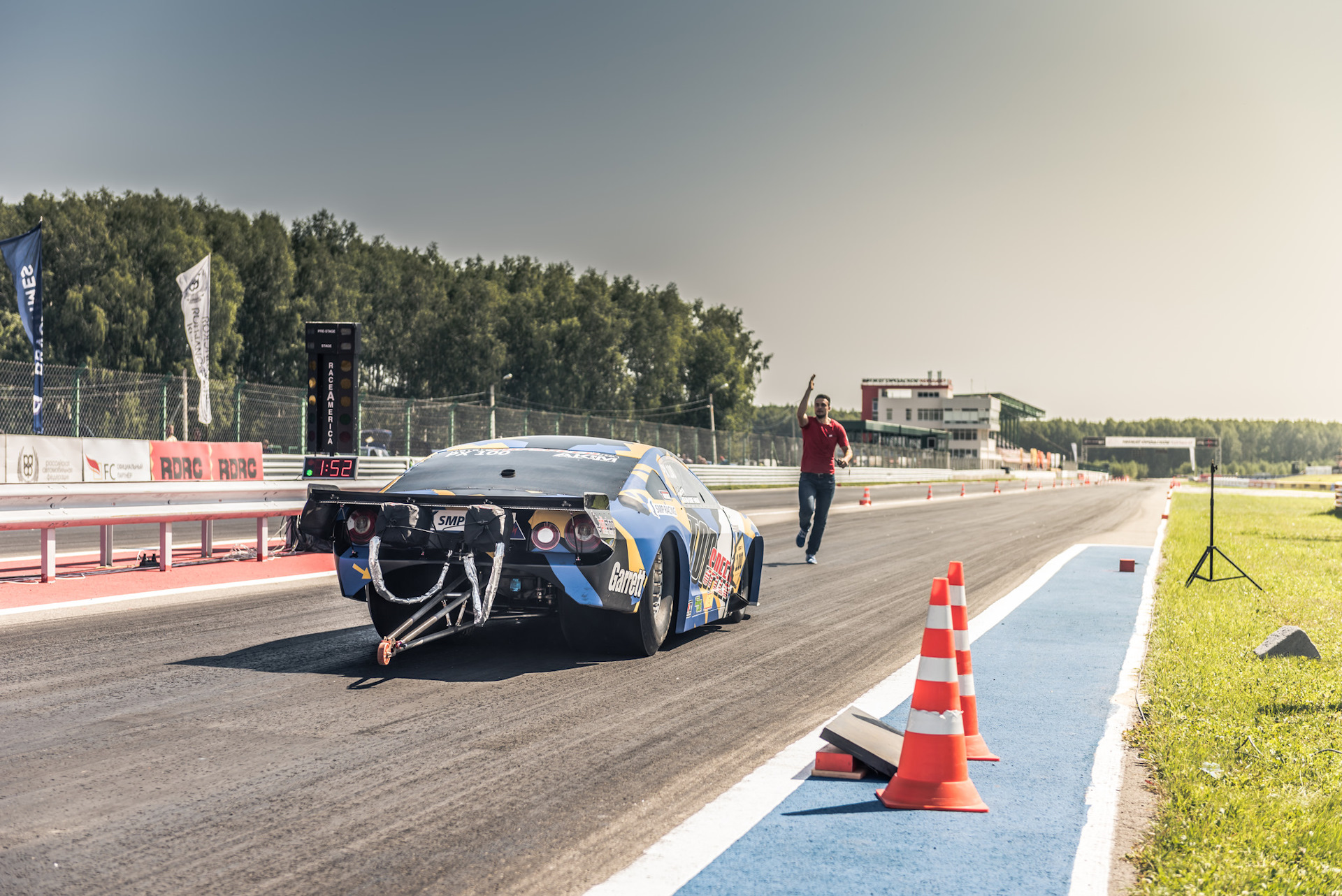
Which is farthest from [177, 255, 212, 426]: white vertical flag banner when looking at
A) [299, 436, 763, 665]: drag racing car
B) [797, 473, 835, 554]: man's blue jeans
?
[299, 436, 763, 665]: drag racing car

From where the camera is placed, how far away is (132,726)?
5.17 metres

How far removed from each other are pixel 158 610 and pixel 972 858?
7.37 m

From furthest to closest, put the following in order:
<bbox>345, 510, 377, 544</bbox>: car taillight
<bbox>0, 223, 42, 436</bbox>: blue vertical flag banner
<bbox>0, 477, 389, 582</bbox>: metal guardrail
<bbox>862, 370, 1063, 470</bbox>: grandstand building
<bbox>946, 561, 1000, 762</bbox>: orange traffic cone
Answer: <bbox>862, 370, 1063, 470</bbox>: grandstand building → <bbox>0, 223, 42, 436</bbox>: blue vertical flag banner → <bbox>0, 477, 389, 582</bbox>: metal guardrail → <bbox>345, 510, 377, 544</bbox>: car taillight → <bbox>946, 561, 1000, 762</bbox>: orange traffic cone

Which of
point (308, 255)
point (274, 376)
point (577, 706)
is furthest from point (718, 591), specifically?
point (308, 255)

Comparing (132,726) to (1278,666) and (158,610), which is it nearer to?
(158,610)

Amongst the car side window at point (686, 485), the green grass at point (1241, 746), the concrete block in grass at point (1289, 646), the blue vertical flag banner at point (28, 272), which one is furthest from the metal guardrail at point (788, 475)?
the concrete block in grass at point (1289, 646)

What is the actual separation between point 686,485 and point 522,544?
1.99m

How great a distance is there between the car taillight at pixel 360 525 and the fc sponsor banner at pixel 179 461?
19.1m

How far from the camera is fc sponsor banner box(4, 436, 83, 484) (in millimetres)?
21219

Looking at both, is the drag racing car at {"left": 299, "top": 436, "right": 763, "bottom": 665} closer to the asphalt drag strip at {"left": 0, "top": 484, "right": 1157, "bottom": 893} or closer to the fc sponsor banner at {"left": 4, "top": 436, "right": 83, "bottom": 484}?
the asphalt drag strip at {"left": 0, "top": 484, "right": 1157, "bottom": 893}

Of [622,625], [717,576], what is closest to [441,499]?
[622,625]

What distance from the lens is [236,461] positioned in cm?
2675

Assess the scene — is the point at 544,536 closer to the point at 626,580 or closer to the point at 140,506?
the point at 626,580

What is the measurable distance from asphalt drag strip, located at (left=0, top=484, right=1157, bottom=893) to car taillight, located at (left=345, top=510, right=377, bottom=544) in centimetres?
76
